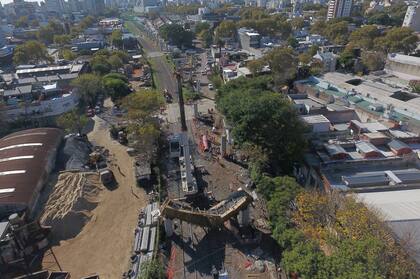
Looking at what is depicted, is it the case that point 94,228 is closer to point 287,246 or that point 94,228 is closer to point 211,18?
point 287,246

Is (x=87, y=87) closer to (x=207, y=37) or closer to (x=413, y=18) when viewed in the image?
(x=207, y=37)

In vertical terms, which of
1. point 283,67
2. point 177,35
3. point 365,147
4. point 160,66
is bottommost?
point 160,66

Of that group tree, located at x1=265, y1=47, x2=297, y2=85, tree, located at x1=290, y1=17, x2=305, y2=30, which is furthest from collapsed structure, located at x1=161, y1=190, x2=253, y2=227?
tree, located at x1=290, y1=17, x2=305, y2=30

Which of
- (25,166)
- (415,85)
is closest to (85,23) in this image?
(25,166)

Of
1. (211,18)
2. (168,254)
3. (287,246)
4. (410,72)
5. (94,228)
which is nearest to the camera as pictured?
(287,246)

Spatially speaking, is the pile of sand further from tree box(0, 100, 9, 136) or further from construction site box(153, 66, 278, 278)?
tree box(0, 100, 9, 136)

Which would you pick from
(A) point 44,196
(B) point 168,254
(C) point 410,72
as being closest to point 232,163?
(B) point 168,254

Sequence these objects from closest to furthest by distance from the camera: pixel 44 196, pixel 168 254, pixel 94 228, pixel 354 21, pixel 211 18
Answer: pixel 168 254 < pixel 94 228 < pixel 44 196 < pixel 354 21 < pixel 211 18
